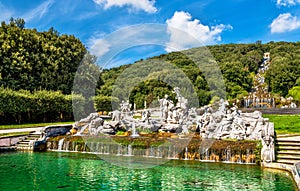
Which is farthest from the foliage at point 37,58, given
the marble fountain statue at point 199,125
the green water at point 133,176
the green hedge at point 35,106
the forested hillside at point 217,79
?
the green water at point 133,176

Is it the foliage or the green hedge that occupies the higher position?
the foliage

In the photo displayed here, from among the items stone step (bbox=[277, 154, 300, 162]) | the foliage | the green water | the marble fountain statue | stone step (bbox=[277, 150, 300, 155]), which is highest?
the foliage

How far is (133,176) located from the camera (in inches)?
430

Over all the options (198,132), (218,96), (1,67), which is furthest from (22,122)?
(218,96)

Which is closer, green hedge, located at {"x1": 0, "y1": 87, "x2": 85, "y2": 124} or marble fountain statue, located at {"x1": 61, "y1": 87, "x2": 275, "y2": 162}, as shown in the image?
marble fountain statue, located at {"x1": 61, "y1": 87, "x2": 275, "y2": 162}

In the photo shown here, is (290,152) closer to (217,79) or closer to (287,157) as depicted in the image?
(287,157)

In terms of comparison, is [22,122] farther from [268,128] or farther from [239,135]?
[268,128]

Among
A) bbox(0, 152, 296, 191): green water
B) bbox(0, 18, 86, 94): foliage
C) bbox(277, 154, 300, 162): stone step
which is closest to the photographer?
bbox(0, 152, 296, 191): green water

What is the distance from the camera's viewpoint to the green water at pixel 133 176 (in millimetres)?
9422

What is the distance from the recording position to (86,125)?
20.7 meters

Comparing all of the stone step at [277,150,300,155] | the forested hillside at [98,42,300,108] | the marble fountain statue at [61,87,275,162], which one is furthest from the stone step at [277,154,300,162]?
the forested hillside at [98,42,300,108]

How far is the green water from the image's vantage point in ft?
30.9

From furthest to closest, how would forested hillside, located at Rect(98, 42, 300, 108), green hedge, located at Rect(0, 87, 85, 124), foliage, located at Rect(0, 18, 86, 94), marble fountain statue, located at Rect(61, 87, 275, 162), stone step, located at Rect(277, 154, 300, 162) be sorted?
forested hillside, located at Rect(98, 42, 300, 108) → foliage, located at Rect(0, 18, 86, 94) → green hedge, located at Rect(0, 87, 85, 124) → marble fountain statue, located at Rect(61, 87, 275, 162) → stone step, located at Rect(277, 154, 300, 162)

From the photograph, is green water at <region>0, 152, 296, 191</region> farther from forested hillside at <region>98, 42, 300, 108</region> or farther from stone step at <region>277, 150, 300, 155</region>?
forested hillside at <region>98, 42, 300, 108</region>
